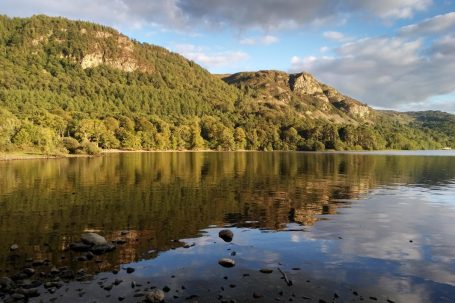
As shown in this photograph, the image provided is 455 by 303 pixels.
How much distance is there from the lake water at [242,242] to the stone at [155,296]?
2.17ft

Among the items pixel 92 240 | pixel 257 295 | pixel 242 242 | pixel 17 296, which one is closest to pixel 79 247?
pixel 92 240

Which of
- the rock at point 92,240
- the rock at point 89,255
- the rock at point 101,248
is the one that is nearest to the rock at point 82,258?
the rock at point 89,255

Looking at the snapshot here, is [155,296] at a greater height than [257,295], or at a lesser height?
greater

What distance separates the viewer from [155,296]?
22.6m

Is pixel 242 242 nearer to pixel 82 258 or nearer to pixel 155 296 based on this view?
pixel 82 258

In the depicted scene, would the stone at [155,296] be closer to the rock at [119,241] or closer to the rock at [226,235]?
→ the rock at [119,241]

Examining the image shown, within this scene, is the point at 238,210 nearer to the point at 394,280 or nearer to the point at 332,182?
the point at 394,280

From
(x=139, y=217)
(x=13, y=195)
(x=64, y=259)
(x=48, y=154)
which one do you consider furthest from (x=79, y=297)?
(x=48, y=154)

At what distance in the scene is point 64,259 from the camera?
30078mm

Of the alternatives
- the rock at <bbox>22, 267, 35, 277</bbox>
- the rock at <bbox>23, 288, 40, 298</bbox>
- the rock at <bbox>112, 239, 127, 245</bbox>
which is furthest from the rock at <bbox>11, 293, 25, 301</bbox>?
the rock at <bbox>112, 239, 127, 245</bbox>

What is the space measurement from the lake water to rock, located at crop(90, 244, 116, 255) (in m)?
0.99

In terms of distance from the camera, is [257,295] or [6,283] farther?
[6,283]

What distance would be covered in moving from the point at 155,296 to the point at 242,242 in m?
15.1

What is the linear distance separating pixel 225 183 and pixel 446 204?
139ft
